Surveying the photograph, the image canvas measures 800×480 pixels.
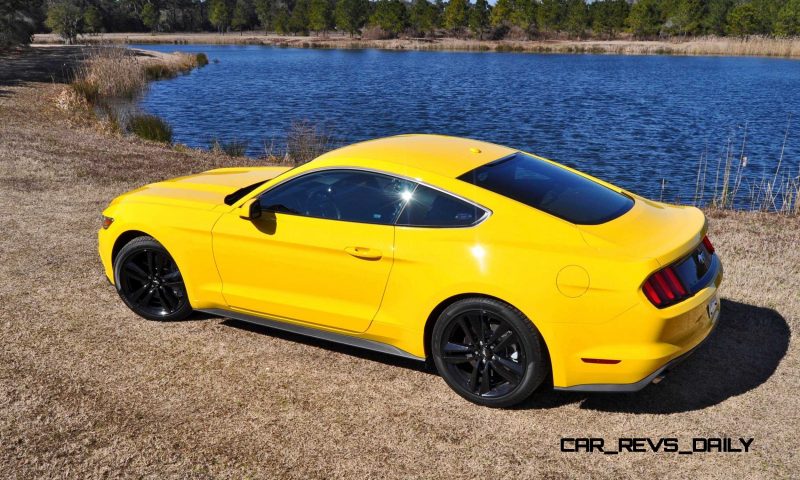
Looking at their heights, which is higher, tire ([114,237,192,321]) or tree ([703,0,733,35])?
tree ([703,0,733,35])

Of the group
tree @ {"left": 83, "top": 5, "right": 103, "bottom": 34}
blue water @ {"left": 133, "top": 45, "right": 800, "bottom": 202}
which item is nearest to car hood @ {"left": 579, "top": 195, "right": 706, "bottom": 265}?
blue water @ {"left": 133, "top": 45, "right": 800, "bottom": 202}

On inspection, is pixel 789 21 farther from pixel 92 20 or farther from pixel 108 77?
pixel 92 20

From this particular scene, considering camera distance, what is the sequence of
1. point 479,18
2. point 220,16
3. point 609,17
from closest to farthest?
point 609,17 < point 479,18 < point 220,16

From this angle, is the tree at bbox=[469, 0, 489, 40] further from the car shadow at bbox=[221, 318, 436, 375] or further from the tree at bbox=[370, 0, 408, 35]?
the car shadow at bbox=[221, 318, 436, 375]

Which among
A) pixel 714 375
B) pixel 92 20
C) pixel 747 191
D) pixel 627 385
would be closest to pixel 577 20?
pixel 92 20

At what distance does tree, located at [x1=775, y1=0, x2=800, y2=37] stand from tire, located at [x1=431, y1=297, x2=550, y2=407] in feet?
275

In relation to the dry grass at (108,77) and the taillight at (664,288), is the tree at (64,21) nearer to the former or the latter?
the dry grass at (108,77)

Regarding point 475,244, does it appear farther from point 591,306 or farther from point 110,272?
point 110,272

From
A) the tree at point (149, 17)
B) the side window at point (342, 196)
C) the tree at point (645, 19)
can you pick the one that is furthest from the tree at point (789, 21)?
the tree at point (149, 17)

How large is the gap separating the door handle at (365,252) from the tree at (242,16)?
13598 centimetres

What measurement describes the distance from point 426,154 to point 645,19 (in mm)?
96243

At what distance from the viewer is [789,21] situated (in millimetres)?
74438

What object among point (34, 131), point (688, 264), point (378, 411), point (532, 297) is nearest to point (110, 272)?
point (378, 411)

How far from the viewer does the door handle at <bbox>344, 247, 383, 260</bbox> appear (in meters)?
4.56
